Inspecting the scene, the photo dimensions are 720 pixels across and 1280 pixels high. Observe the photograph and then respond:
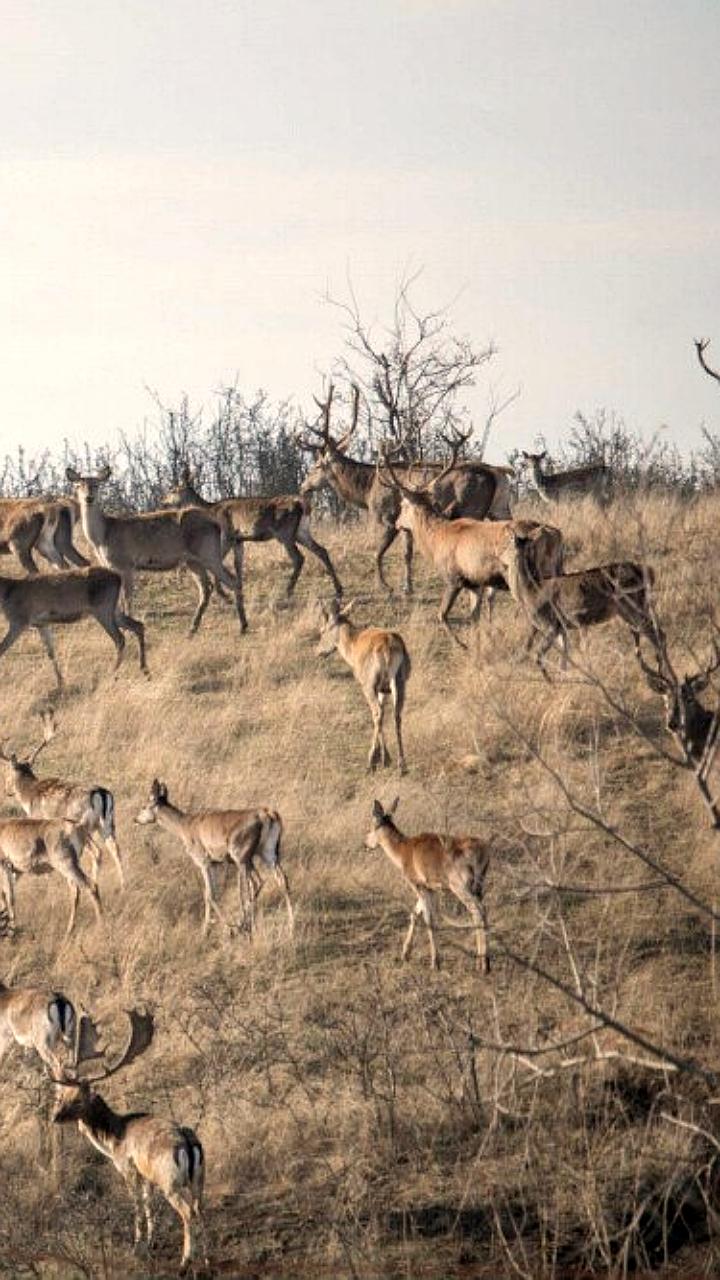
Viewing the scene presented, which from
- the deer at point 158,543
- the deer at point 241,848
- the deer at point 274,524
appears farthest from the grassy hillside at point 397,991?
the deer at point 274,524

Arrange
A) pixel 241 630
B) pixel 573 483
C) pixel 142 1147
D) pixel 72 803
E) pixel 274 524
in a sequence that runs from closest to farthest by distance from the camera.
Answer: pixel 142 1147 < pixel 72 803 < pixel 241 630 < pixel 274 524 < pixel 573 483

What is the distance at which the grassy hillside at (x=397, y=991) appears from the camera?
899 centimetres

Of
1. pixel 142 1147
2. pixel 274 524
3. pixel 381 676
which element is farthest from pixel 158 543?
pixel 142 1147

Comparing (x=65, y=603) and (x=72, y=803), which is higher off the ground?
(x=65, y=603)

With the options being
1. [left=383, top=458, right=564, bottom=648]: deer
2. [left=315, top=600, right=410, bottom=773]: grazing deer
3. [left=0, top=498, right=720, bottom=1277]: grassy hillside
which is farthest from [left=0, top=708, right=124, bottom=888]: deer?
[left=383, top=458, right=564, bottom=648]: deer

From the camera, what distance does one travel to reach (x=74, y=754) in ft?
55.0

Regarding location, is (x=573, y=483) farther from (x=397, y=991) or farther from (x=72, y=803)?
(x=397, y=991)

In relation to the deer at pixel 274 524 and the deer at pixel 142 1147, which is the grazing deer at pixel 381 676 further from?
the deer at pixel 142 1147

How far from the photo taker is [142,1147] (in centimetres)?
912

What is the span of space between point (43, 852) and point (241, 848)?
4.77ft

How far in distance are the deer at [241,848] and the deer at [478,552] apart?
483 cm

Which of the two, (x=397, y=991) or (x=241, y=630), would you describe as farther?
(x=241, y=630)

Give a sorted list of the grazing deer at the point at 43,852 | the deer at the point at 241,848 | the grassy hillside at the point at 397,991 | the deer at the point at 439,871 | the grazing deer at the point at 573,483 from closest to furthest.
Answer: the grassy hillside at the point at 397,991 < the deer at the point at 439,871 < the deer at the point at 241,848 < the grazing deer at the point at 43,852 < the grazing deer at the point at 573,483

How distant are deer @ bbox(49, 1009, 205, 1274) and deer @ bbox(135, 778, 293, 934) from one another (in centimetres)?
247
